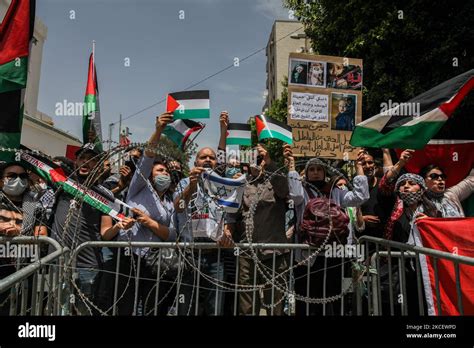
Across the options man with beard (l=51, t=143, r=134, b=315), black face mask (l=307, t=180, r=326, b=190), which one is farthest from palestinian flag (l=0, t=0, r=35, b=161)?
black face mask (l=307, t=180, r=326, b=190)

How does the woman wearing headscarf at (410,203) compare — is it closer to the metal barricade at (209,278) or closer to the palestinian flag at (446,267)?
the palestinian flag at (446,267)

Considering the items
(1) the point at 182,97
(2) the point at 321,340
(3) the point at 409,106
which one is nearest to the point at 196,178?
(1) the point at 182,97

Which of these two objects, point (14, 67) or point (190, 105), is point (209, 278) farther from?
point (14, 67)

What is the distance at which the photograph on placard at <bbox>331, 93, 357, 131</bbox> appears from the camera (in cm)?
624

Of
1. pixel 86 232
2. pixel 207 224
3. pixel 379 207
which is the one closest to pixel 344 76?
pixel 379 207

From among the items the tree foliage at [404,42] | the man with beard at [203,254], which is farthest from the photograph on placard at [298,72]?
the tree foliage at [404,42]

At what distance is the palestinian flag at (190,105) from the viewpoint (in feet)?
18.1

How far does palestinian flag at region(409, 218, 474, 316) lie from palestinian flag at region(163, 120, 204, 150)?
284cm

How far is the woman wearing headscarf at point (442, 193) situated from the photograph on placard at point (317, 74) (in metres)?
1.96

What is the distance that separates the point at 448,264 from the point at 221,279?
2.18 metres

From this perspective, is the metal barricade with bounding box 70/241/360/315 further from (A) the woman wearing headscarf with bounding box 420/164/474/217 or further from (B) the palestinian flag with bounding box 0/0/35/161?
(B) the palestinian flag with bounding box 0/0/35/161

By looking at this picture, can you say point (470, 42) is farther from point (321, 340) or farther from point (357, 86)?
point (321, 340)

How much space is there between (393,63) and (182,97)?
23.5 ft

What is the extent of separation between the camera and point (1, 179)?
4.83m
